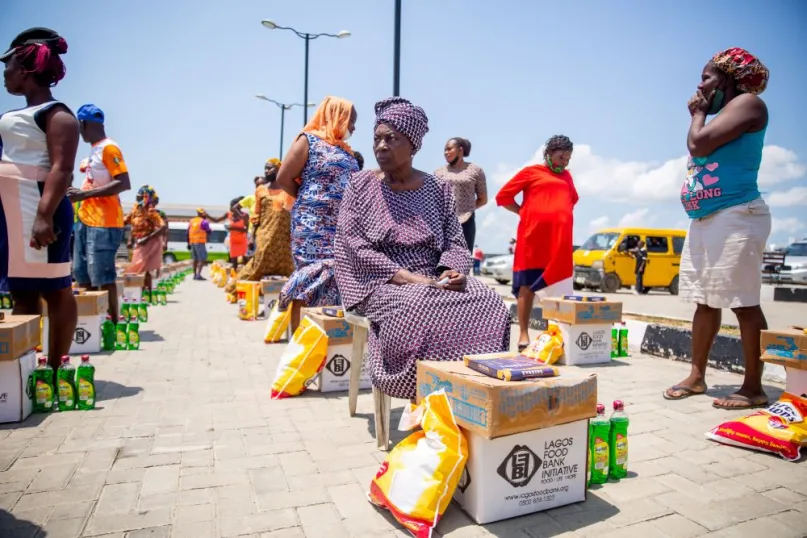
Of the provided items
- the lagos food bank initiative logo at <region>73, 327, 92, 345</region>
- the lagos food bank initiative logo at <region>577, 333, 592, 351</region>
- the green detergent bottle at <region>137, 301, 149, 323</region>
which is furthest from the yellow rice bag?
the green detergent bottle at <region>137, 301, 149, 323</region>

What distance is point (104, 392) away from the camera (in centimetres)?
400

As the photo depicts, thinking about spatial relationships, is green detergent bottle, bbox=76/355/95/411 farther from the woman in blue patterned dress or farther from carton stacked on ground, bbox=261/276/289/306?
carton stacked on ground, bbox=261/276/289/306

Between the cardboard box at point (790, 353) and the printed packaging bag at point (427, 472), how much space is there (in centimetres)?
228

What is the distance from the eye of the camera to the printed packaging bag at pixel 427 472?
6.86ft

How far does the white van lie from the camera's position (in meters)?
30.1

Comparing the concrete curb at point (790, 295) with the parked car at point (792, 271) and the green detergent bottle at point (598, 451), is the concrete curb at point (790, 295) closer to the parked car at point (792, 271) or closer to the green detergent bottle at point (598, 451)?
Answer: the parked car at point (792, 271)

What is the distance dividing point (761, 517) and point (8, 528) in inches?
117

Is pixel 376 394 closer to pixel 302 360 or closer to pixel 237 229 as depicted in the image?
pixel 302 360

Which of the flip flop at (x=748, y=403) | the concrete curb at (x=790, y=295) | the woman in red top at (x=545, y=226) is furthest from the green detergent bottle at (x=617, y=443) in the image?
the concrete curb at (x=790, y=295)

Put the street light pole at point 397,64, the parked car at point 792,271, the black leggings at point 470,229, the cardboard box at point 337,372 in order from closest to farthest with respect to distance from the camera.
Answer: the cardboard box at point 337,372, the black leggings at point 470,229, the street light pole at point 397,64, the parked car at point 792,271

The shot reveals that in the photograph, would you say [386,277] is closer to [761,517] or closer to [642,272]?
[761,517]

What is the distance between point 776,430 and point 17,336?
427 centimetres

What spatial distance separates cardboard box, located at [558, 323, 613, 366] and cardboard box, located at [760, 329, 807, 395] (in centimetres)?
188

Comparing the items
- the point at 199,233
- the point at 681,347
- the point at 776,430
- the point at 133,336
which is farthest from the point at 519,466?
the point at 199,233
